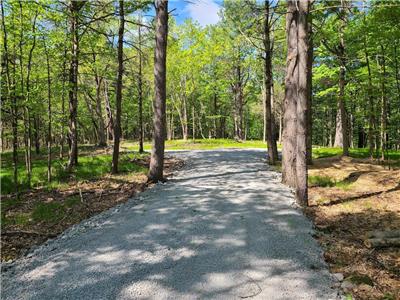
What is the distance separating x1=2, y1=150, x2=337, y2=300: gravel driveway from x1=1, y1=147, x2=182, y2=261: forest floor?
1.48ft

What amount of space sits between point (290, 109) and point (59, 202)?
6442 mm

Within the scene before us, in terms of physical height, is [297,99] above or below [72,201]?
above

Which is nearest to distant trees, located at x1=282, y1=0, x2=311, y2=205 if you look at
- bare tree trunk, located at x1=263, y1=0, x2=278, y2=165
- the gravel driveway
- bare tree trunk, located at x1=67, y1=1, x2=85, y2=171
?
the gravel driveway

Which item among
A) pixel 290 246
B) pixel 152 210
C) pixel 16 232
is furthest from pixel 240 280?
pixel 16 232

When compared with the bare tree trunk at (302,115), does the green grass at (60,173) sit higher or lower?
lower

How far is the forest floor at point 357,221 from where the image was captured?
148 inches

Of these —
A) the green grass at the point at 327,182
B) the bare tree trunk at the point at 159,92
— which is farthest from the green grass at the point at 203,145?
the bare tree trunk at the point at 159,92

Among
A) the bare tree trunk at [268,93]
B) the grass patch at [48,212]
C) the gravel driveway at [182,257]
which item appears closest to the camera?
the gravel driveway at [182,257]

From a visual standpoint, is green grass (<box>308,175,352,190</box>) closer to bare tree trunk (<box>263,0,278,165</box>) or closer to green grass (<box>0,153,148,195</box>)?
bare tree trunk (<box>263,0,278,165</box>)

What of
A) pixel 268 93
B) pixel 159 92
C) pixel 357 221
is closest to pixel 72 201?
pixel 159 92

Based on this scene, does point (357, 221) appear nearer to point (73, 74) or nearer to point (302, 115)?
point (302, 115)

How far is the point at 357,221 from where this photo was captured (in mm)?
6035

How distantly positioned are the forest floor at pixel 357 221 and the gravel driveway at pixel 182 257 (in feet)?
1.00

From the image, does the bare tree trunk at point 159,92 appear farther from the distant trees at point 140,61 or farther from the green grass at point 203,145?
the green grass at point 203,145
